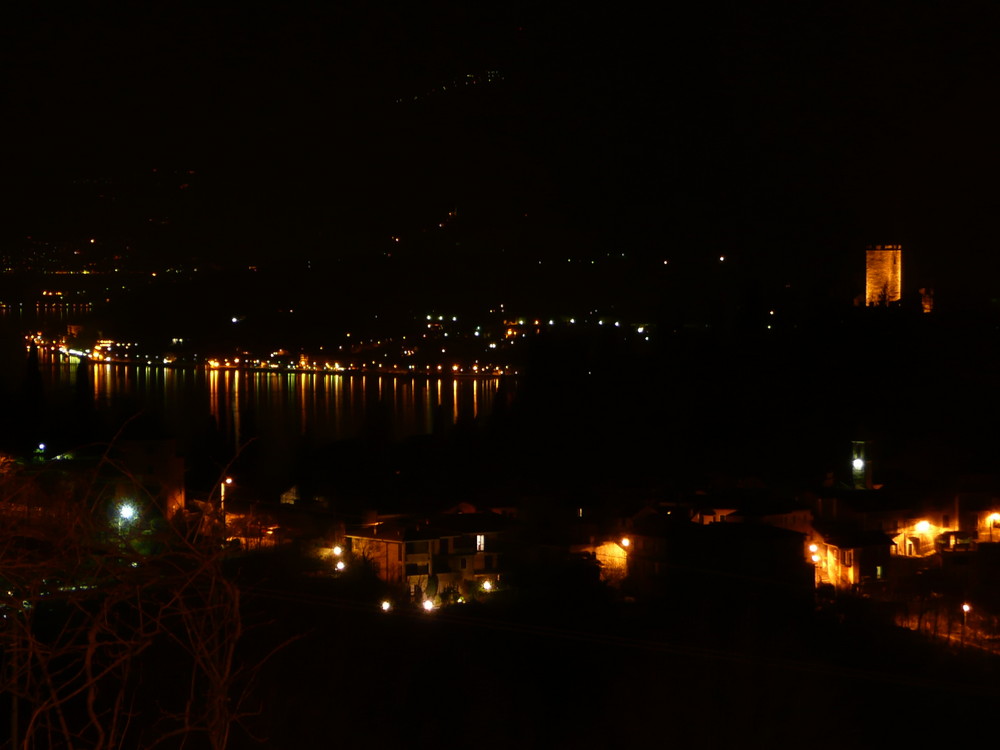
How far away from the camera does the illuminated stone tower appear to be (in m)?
15.5

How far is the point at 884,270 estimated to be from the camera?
15617 millimetres

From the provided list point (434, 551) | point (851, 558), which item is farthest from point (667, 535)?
point (434, 551)

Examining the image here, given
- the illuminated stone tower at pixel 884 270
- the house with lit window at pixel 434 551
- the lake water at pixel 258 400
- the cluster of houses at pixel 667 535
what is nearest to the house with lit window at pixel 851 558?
the cluster of houses at pixel 667 535

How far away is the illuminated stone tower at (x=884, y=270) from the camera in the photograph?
50.8 feet

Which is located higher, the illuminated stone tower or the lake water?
the illuminated stone tower

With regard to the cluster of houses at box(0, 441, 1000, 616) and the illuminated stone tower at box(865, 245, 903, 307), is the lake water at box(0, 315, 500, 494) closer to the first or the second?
the cluster of houses at box(0, 441, 1000, 616)

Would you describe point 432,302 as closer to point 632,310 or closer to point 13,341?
point 632,310

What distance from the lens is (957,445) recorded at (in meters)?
9.49

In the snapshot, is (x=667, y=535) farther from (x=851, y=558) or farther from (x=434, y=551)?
(x=434, y=551)

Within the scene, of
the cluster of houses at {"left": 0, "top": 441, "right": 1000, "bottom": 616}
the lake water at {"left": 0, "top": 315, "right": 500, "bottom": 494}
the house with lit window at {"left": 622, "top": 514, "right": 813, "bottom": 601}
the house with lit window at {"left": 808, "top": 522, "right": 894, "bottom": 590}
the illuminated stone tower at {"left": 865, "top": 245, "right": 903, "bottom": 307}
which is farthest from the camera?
the illuminated stone tower at {"left": 865, "top": 245, "right": 903, "bottom": 307}

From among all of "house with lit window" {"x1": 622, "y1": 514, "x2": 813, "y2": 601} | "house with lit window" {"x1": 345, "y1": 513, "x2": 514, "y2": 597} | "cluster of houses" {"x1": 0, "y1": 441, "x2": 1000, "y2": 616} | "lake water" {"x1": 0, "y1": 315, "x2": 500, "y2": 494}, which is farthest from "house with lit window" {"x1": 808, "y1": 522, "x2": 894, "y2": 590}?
"lake water" {"x1": 0, "y1": 315, "x2": 500, "y2": 494}

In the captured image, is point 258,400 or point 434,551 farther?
point 258,400

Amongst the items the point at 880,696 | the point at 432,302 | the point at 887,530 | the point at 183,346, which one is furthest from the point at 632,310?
the point at 880,696

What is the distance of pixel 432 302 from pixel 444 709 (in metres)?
21.9
